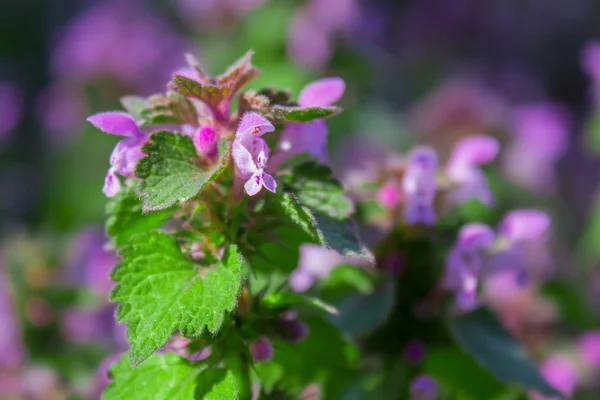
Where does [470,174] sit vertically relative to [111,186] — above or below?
below

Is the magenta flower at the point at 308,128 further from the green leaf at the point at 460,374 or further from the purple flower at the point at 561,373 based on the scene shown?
the purple flower at the point at 561,373

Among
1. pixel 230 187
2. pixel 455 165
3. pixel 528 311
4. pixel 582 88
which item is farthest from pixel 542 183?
pixel 582 88

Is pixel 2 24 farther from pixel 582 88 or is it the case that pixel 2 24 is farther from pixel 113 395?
pixel 113 395

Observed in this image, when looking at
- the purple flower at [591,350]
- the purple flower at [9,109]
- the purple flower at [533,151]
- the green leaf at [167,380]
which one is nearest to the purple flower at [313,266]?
the green leaf at [167,380]

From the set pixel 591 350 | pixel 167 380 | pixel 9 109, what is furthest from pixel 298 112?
pixel 9 109

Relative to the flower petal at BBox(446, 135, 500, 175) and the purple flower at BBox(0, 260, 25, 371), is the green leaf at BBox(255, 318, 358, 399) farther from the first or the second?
the purple flower at BBox(0, 260, 25, 371)

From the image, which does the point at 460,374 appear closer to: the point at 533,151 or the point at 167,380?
the point at 167,380
